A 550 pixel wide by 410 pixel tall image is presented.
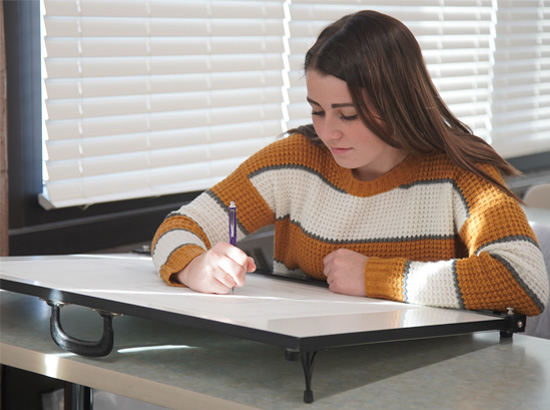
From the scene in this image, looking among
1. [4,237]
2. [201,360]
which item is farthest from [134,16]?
[201,360]

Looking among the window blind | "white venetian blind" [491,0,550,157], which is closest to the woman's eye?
the window blind

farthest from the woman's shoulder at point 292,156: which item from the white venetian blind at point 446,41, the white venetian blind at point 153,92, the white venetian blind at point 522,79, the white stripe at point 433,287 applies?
the white venetian blind at point 522,79

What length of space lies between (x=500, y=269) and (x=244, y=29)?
3.91 feet

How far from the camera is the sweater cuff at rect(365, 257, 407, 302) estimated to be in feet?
4.44

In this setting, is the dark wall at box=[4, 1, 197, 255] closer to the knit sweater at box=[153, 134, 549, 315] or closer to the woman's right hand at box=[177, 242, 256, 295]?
the knit sweater at box=[153, 134, 549, 315]

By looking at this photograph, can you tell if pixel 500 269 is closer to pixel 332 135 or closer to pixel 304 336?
pixel 332 135

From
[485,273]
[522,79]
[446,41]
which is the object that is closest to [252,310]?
[485,273]

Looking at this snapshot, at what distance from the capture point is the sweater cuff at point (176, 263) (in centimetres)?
135

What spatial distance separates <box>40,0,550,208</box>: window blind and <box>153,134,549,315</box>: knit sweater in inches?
18.8

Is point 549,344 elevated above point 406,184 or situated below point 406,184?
below

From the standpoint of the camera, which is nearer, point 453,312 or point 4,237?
point 453,312

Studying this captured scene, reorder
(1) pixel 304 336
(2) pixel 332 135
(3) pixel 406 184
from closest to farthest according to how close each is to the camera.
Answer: (1) pixel 304 336, (2) pixel 332 135, (3) pixel 406 184

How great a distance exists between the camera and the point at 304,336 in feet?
3.13

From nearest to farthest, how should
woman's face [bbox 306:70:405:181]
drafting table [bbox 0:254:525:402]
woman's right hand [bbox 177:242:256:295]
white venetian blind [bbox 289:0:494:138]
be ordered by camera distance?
drafting table [bbox 0:254:525:402] → woman's right hand [bbox 177:242:256:295] → woman's face [bbox 306:70:405:181] → white venetian blind [bbox 289:0:494:138]
